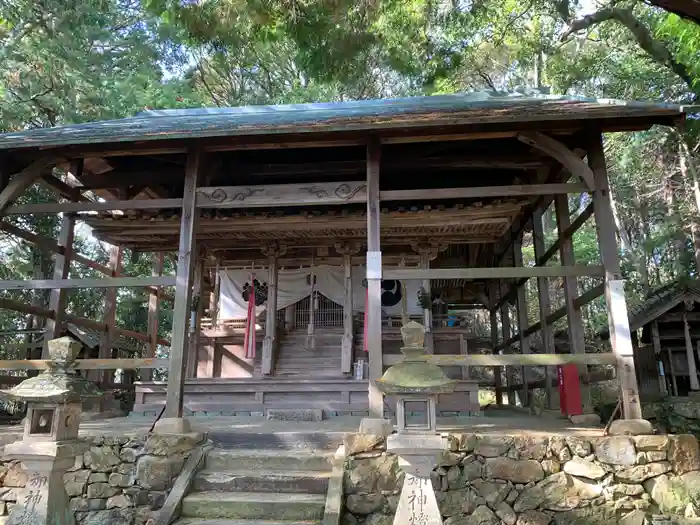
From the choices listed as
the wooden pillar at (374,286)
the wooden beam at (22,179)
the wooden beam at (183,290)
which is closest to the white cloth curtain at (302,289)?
the wooden beam at (183,290)

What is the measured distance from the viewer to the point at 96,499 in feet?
18.2

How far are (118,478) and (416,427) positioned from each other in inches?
143

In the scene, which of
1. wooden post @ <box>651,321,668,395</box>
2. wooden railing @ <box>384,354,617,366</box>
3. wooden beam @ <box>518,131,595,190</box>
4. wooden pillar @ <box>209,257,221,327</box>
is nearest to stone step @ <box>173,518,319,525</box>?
wooden railing @ <box>384,354,617,366</box>

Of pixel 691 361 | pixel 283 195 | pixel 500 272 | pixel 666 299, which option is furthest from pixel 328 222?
pixel 691 361

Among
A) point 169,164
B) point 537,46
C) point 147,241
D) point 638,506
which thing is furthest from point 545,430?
point 537,46

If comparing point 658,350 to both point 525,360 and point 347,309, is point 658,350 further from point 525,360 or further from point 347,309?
point 525,360

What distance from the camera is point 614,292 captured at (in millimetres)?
5742

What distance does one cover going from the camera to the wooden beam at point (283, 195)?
256 inches

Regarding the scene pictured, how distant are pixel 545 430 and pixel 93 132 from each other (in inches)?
281

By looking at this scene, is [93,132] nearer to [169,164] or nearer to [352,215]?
[169,164]

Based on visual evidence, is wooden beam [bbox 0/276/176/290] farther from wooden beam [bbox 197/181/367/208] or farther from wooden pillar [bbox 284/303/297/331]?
wooden pillar [bbox 284/303/297/331]

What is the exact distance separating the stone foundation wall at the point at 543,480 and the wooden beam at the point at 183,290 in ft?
7.39

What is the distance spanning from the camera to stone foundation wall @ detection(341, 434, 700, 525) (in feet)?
16.3

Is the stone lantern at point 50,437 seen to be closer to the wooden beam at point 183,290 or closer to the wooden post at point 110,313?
the wooden beam at point 183,290
